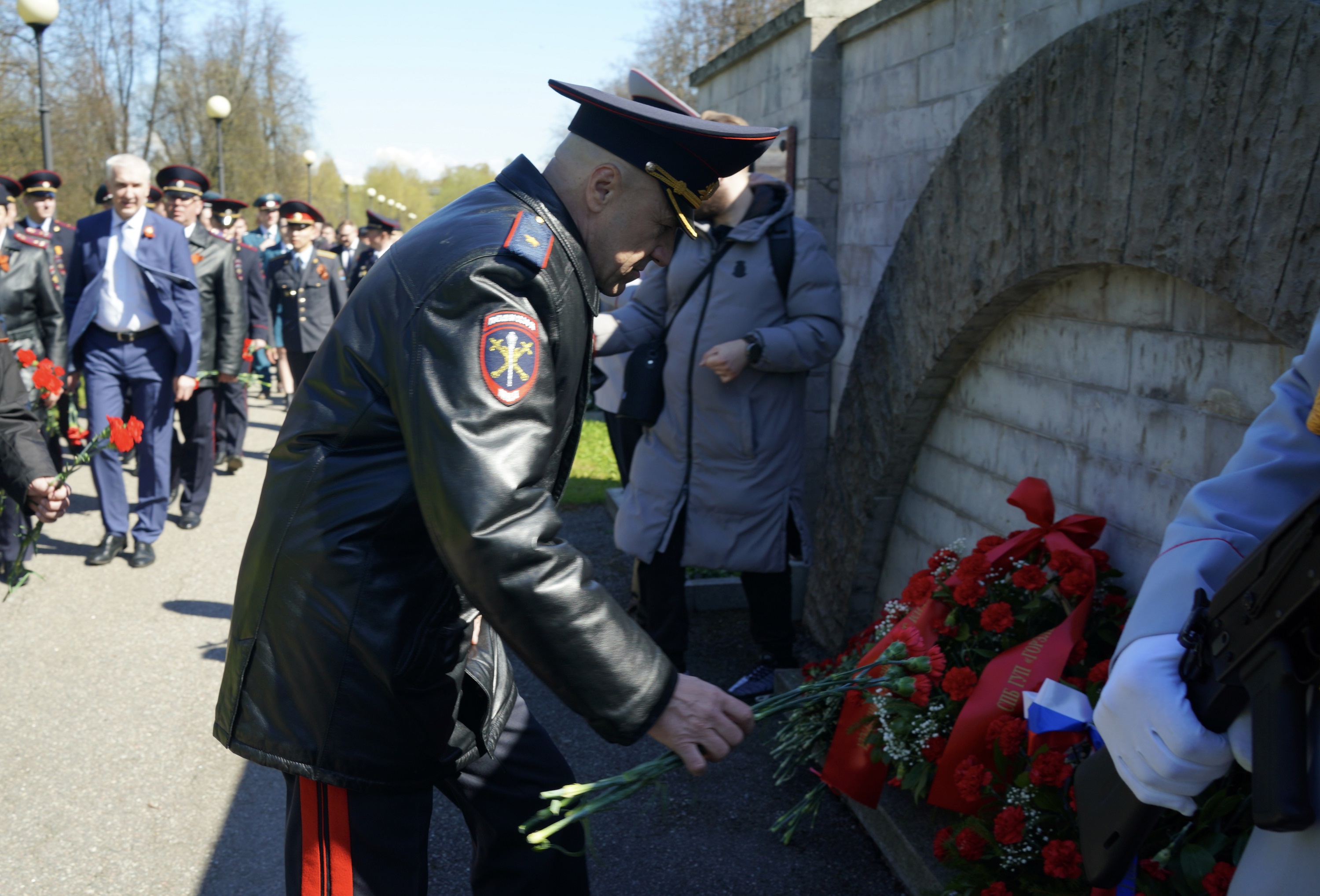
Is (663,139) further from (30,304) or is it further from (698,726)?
(30,304)

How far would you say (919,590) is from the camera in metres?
3.48

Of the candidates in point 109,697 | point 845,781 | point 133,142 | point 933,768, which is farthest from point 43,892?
point 133,142

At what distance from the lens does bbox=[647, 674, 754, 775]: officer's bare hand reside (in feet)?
5.99

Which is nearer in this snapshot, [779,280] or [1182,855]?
[1182,855]

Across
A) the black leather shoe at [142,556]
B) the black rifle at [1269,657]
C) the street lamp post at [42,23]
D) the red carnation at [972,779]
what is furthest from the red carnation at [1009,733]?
the street lamp post at [42,23]

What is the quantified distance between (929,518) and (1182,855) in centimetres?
232

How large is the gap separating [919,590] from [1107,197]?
4.23ft

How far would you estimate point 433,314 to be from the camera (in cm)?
175

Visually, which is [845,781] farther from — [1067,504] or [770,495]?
[770,495]

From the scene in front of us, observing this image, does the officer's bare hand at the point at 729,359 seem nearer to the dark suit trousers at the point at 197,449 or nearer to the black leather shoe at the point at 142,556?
the black leather shoe at the point at 142,556

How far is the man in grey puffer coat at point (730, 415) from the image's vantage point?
14.5 ft

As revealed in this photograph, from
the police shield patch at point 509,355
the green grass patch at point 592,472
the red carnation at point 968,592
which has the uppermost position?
the police shield patch at point 509,355

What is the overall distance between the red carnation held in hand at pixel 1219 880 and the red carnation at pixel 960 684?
88 cm

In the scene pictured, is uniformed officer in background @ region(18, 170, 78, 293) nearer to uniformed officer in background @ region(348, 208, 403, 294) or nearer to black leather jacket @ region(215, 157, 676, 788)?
uniformed officer in background @ region(348, 208, 403, 294)
